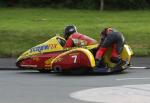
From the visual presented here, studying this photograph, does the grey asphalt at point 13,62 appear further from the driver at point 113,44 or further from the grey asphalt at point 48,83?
the driver at point 113,44

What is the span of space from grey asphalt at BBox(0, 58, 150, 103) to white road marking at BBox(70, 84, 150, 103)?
36 centimetres

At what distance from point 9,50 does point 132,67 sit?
19.9ft

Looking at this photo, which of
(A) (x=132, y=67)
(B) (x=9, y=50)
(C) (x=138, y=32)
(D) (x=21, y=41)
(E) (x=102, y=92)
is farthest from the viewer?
(C) (x=138, y=32)

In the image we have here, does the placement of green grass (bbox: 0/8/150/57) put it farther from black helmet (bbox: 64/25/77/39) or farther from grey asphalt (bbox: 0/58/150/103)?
black helmet (bbox: 64/25/77/39)

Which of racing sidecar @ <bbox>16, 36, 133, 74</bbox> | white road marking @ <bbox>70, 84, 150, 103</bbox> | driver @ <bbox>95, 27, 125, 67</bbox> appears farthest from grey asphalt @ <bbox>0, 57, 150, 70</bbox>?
white road marking @ <bbox>70, 84, 150, 103</bbox>

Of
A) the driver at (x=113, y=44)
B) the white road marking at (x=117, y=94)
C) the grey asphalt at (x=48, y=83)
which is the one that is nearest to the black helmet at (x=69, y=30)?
the driver at (x=113, y=44)

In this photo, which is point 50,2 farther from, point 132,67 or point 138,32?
point 132,67

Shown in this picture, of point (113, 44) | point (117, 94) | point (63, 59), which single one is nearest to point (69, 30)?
point (63, 59)

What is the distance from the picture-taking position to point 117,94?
15312mm

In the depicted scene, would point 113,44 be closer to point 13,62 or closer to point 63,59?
point 63,59

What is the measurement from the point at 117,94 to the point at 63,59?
222 inches

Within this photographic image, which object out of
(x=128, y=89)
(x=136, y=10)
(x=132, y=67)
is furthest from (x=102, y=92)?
(x=136, y=10)

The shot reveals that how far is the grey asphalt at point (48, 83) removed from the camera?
49.4 feet

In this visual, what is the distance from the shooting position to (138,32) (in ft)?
103
